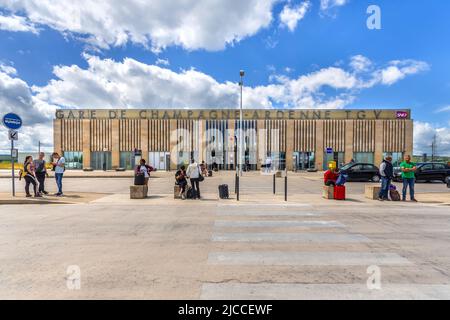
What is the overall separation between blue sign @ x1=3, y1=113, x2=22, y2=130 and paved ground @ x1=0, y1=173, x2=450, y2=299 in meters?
4.58

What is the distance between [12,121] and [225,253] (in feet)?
39.8

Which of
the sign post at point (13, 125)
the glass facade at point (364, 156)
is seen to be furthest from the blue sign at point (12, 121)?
the glass facade at point (364, 156)

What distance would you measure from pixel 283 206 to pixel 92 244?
661 centimetres

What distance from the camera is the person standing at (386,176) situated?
10422 millimetres

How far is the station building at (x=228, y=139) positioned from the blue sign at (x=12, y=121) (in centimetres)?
2872

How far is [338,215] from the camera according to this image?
796 cm

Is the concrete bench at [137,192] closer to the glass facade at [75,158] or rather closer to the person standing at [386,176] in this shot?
the person standing at [386,176]

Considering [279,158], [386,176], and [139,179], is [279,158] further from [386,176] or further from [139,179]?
[139,179]

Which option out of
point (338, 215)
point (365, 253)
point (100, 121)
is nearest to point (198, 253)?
point (365, 253)

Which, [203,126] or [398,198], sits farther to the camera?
[203,126]
